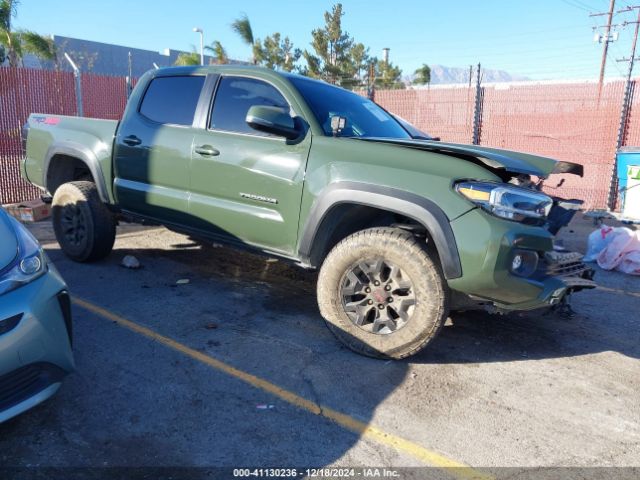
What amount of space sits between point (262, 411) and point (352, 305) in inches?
40.1

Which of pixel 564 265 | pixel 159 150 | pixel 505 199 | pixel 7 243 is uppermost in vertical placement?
pixel 159 150

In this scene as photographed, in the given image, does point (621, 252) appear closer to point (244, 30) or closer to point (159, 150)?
point (159, 150)

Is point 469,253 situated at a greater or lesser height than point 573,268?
greater

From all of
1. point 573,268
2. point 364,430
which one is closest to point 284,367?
point 364,430

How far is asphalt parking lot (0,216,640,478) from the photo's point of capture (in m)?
2.49

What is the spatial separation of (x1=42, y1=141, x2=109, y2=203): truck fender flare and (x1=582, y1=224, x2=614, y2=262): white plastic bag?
5.76 m

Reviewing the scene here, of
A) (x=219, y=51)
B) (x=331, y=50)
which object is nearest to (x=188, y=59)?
(x=219, y=51)

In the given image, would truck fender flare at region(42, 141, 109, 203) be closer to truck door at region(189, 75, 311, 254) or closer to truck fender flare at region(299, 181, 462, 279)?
truck door at region(189, 75, 311, 254)

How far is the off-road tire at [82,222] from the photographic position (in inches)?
198

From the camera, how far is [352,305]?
3.50 m

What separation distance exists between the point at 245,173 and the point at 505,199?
194 cm

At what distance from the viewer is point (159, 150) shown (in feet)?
14.6

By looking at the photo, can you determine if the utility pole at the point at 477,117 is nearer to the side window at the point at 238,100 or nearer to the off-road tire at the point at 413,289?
the side window at the point at 238,100

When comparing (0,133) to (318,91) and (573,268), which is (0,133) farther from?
(573,268)
